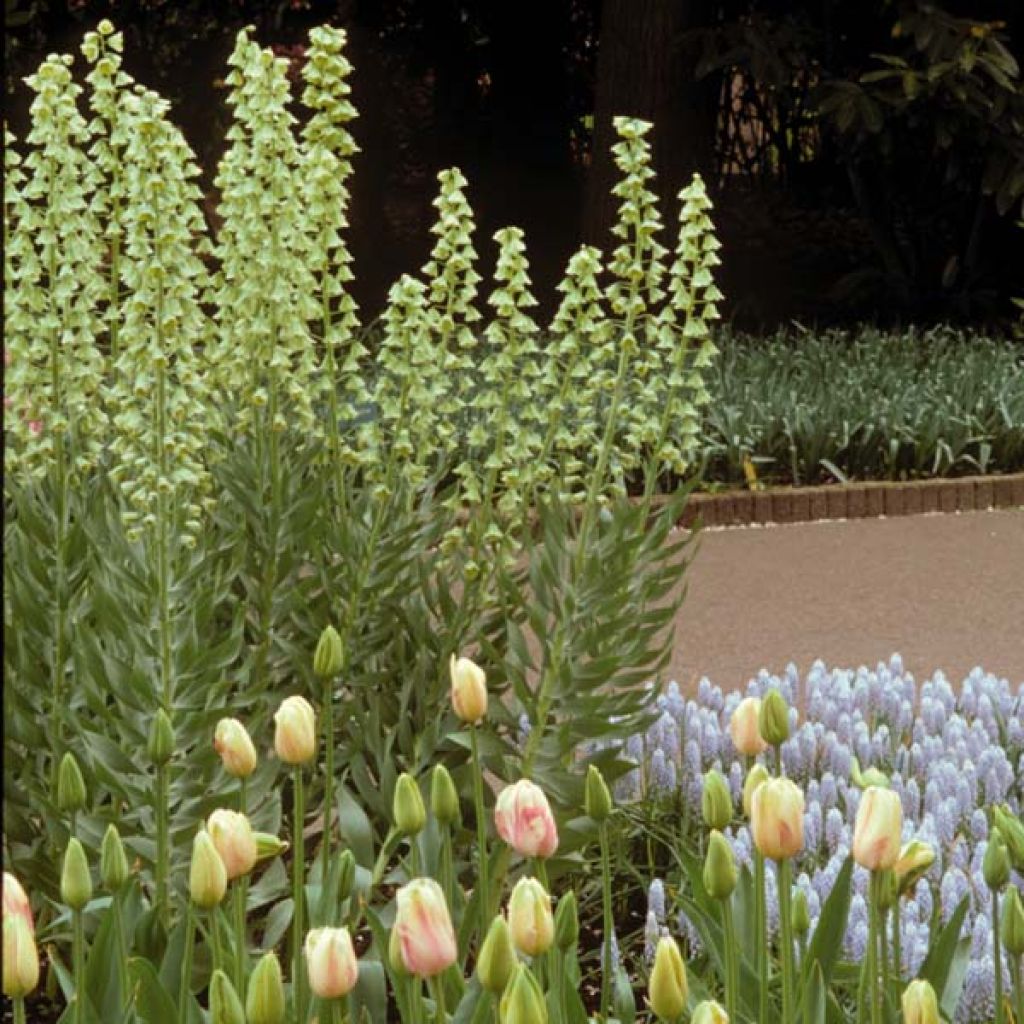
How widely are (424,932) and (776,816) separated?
39cm

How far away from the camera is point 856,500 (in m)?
10.7

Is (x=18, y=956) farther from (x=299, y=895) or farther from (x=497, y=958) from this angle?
(x=299, y=895)

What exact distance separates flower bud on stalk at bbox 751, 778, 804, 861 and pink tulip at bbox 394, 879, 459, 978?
36 cm

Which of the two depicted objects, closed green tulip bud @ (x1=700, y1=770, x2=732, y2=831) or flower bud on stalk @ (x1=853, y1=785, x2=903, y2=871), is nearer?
flower bud on stalk @ (x1=853, y1=785, x2=903, y2=871)

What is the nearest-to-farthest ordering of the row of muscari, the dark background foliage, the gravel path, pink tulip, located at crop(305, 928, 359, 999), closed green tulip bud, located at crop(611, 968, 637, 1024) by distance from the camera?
1. pink tulip, located at crop(305, 928, 359, 999)
2. closed green tulip bud, located at crop(611, 968, 637, 1024)
3. the row of muscari
4. the gravel path
5. the dark background foliage

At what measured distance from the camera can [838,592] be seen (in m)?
8.73

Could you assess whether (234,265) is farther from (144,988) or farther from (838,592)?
(838,592)

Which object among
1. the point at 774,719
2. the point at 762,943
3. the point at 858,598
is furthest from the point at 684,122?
the point at 762,943

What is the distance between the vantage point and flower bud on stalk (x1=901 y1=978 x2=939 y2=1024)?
185 centimetres

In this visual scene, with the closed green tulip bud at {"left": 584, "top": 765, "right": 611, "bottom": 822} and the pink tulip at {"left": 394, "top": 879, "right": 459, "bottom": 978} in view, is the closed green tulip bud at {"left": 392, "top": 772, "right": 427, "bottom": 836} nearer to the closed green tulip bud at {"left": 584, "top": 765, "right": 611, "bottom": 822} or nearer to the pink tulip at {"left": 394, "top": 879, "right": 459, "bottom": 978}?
the closed green tulip bud at {"left": 584, "top": 765, "right": 611, "bottom": 822}

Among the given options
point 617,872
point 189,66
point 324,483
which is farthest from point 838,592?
point 189,66

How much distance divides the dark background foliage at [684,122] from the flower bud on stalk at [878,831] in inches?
451

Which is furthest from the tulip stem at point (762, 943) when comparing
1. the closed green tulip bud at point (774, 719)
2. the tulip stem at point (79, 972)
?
the tulip stem at point (79, 972)

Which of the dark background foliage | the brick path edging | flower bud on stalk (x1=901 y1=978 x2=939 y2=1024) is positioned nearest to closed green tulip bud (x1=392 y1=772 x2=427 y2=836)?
flower bud on stalk (x1=901 y1=978 x2=939 y2=1024)
